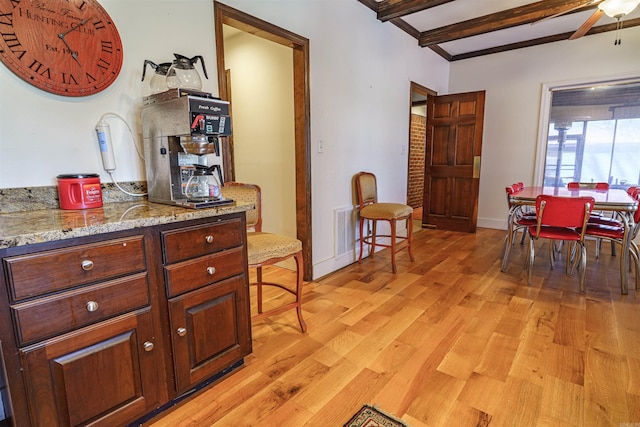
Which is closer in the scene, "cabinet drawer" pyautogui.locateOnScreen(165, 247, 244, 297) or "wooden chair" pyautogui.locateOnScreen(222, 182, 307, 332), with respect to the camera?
"cabinet drawer" pyautogui.locateOnScreen(165, 247, 244, 297)

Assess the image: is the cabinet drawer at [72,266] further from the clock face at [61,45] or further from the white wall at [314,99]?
the clock face at [61,45]

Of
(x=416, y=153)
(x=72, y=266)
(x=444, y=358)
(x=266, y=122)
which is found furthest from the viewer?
(x=416, y=153)

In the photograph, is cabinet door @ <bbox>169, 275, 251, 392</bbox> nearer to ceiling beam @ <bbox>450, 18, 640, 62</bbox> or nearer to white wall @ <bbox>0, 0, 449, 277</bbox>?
white wall @ <bbox>0, 0, 449, 277</bbox>

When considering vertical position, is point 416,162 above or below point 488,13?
below

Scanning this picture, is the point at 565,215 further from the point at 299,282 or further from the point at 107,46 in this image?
the point at 107,46

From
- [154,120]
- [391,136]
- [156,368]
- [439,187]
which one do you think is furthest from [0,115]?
[439,187]

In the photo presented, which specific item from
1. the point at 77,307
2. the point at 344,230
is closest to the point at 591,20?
the point at 344,230

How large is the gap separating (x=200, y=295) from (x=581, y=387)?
1.89 metres

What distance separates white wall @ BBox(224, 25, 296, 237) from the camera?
121 inches

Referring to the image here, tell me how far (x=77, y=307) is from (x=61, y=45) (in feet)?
3.80

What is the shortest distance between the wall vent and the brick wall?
3.37 metres

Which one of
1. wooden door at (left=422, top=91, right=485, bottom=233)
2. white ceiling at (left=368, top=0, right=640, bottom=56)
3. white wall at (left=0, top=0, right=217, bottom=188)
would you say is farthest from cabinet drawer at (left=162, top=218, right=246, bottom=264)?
wooden door at (left=422, top=91, right=485, bottom=233)

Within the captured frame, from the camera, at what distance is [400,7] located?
3.27m

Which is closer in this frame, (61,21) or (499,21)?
(61,21)
